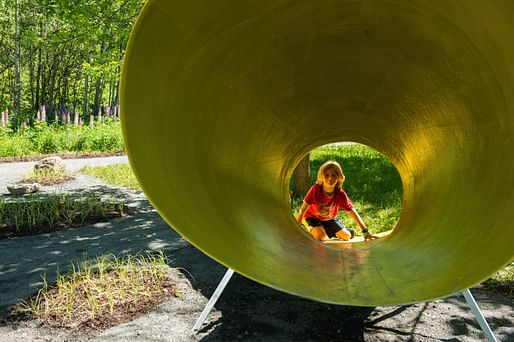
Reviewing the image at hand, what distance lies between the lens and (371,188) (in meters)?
7.49

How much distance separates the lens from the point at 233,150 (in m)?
2.40

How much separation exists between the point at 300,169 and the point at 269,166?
386cm

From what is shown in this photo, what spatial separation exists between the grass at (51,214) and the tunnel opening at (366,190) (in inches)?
116

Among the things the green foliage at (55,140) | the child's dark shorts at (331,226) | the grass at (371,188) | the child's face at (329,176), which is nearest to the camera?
the child's face at (329,176)

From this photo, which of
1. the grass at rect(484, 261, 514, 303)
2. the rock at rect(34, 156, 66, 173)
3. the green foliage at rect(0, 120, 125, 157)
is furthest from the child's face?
the green foliage at rect(0, 120, 125, 157)

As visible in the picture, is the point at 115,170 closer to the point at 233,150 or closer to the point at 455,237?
the point at 233,150

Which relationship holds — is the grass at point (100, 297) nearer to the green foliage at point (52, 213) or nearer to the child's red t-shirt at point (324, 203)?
the child's red t-shirt at point (324, 203)

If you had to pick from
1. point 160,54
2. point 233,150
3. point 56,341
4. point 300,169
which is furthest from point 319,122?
point 300,169

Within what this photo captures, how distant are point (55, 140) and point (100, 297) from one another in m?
11.8

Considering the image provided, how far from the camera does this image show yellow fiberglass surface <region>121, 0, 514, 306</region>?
5.45ft

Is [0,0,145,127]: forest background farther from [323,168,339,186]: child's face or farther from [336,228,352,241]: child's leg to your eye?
[336,228,352,241]: child's leg

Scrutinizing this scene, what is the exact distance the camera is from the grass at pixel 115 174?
941 centimetres

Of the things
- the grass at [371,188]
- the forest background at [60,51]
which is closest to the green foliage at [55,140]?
the forest background at [60,51]

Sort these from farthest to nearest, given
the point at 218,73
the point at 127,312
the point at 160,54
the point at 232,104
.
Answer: the point at 127,312 → the point at 232,104 → the point at 218,73 → the point at 160,54
